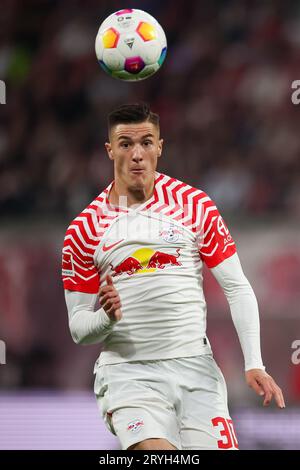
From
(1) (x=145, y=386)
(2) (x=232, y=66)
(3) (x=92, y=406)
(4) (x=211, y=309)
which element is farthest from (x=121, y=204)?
(2) (x=232, y=66)

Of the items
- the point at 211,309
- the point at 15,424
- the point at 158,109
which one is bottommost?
the point at 15,424

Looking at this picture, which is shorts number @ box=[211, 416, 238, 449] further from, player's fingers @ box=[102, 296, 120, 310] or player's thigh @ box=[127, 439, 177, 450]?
player's fingers @ box=[102, 296, 120, 310]

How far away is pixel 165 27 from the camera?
11258 mm

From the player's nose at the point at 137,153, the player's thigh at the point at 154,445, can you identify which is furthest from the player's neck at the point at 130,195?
the player's thigh at the point at 154,445

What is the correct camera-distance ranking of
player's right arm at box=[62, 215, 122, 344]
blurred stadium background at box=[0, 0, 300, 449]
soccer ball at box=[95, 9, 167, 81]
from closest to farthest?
player's right arm at box=[62, 215, 122, 344] < soccer ball at box=[95, 9, 167, 81] < blurred stadium background at box=[0, 0, 300, 449]

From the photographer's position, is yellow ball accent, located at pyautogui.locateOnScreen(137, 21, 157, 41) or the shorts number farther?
yellow ball accent, located at pyautogui.locateOnScreen(137, 21, 157, 41)

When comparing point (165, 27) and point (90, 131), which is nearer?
point (90, 131)

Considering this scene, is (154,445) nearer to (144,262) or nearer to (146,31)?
(144,262)

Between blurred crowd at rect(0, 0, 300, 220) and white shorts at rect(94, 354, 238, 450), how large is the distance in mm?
4796

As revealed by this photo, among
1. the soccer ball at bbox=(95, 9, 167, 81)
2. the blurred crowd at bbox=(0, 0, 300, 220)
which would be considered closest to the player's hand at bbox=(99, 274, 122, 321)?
the soccer ball at bbox=(95, 9, 167, 81)

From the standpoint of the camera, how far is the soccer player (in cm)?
443

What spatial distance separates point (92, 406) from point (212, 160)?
3297 millimetres

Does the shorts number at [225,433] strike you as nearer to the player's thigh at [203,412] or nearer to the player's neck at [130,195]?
the player's thigh at [203,412]

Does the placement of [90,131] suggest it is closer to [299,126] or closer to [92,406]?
[299,126]
